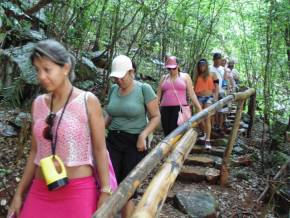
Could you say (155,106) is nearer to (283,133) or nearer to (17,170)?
(17,170)

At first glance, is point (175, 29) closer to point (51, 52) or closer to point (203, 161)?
point (203, 161)

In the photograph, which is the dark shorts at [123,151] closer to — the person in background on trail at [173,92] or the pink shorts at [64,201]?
the pink shorts at [64,201]

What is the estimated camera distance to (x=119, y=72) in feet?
10.9

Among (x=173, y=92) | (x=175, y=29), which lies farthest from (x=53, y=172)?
(x=175, y=29)

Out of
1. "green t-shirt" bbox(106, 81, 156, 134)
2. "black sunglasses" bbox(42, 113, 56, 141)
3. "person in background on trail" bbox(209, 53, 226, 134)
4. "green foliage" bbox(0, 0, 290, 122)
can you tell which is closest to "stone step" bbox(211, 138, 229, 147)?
"person in background on trail" bbox(209, 53, 226, 134)

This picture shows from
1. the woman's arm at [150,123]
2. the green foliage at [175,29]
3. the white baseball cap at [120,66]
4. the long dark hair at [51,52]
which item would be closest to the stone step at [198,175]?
the green foliage at [175,29]

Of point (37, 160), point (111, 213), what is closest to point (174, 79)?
point (37, 160)

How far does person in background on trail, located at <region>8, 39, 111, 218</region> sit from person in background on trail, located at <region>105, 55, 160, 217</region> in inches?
45.4

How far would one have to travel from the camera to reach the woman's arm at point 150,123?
11.4 ft

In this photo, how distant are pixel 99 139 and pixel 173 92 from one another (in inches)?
134

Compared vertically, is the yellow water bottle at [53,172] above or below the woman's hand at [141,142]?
above

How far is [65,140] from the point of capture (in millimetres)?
2148

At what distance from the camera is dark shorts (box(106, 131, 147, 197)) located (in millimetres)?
3584

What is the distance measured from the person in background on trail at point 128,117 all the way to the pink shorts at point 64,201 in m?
1.24
